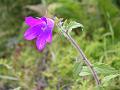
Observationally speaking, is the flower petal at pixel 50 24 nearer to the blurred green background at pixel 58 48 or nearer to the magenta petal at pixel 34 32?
the magenta petal at pixel 34 32

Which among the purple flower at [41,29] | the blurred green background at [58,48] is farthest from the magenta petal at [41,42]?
the blurred green background at [58,48]

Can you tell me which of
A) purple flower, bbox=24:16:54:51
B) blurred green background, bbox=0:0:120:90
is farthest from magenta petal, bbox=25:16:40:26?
blurred green background, bbox=0:0:120:90

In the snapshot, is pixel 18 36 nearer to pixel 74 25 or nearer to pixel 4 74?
pixel 4 74

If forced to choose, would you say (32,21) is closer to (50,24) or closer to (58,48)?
(50,24)

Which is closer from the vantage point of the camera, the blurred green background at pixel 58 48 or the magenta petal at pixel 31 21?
the magenta petal at pixel 31 21

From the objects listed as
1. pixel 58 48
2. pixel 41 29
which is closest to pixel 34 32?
pixel 41 29

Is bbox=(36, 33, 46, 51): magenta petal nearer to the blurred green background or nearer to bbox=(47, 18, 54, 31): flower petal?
bbox=(47, 18, 54, 31): flower petal

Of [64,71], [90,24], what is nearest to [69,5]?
[90,24]
